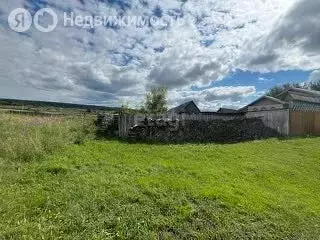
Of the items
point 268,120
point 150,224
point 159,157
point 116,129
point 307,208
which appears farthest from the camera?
point 268,120

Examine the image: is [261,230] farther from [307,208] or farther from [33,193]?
[33,193]

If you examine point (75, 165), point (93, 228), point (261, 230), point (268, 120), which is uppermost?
point (268, 120)

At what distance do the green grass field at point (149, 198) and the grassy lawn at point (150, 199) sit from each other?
2 centimetres

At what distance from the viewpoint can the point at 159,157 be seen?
405 inches

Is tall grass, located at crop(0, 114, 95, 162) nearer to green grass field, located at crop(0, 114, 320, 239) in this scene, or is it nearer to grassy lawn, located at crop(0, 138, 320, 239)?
green grass field, located at crop(0, 114, 320, 239)

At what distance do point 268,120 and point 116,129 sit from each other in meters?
9.95

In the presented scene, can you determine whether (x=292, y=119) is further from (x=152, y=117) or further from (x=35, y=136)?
(x=35, y=136)

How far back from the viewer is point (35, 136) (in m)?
9.44

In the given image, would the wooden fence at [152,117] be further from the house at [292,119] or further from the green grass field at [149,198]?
the green grass field at [149,198]

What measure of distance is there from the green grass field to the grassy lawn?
0.02 m

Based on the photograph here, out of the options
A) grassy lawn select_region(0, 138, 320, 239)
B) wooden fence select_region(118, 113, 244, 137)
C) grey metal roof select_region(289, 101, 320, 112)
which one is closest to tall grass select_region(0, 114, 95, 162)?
grassy lawn select_region(0, 138, 320, 239)

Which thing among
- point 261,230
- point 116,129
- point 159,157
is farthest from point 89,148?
point 261,230

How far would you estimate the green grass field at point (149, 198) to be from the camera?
4918 millimetres

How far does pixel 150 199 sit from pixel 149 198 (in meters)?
0.04
